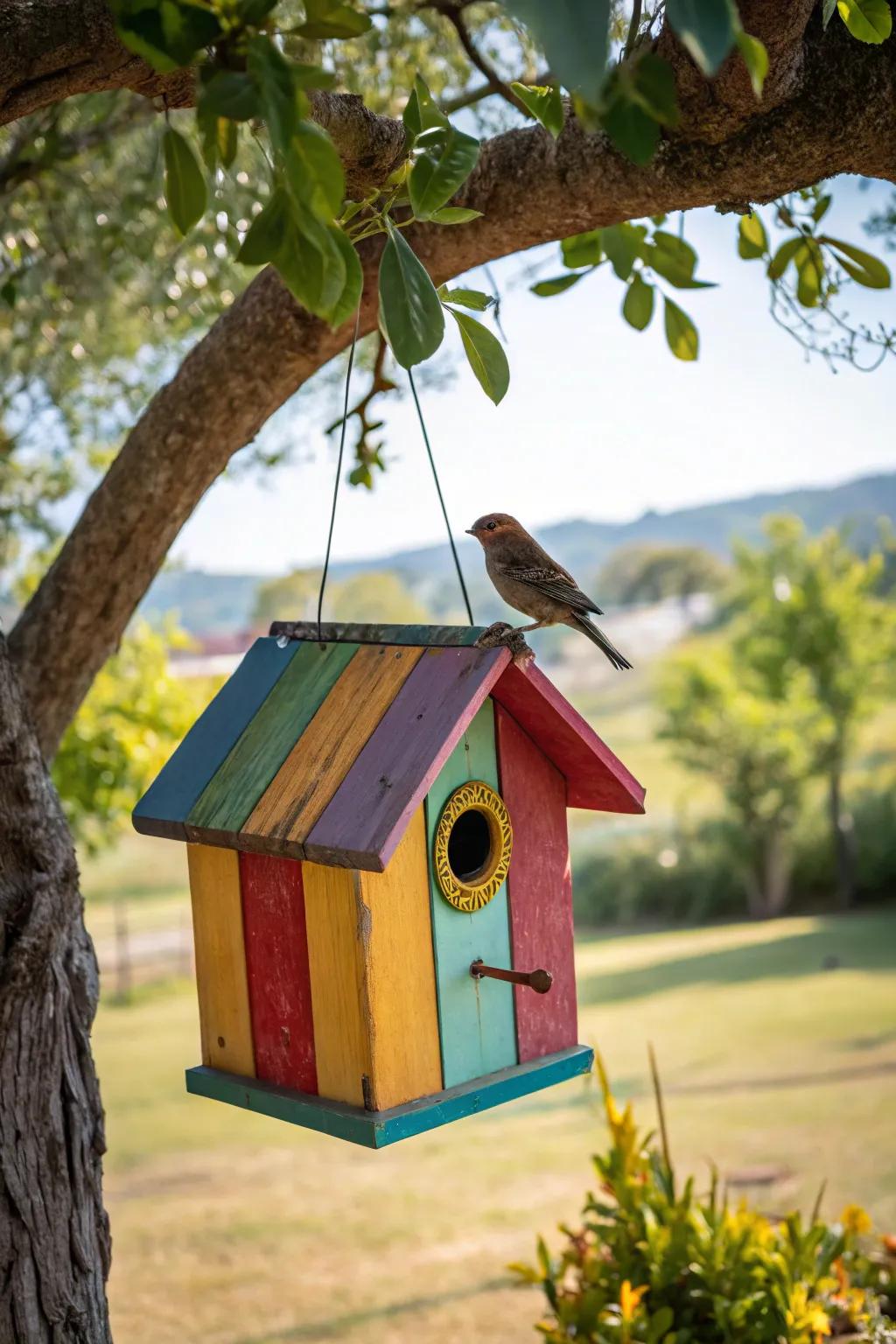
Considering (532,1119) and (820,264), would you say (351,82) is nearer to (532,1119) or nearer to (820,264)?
(820,264)

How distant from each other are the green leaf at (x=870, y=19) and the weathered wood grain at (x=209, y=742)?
1.23 metres

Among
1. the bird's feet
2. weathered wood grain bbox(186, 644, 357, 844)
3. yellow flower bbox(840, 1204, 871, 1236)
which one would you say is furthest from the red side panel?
yellow flower bbox(840, 1204, 871, 1236)

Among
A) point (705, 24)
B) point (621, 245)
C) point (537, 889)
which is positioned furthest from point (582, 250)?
point (705, 24)

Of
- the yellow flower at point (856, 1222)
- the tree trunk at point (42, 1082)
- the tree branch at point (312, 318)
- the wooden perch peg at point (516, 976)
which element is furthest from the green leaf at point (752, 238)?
the yellow flower at point (856, 1222)

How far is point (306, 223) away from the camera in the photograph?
1014 mm

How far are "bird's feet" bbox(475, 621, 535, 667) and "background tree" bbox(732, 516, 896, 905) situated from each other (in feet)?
44.6

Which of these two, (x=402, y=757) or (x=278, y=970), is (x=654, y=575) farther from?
(x=402, y=757)

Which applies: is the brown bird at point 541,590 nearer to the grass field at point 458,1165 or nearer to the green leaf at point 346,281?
the green leaf at point 346,281

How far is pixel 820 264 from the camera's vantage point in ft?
8.60

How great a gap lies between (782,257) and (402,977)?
1.59 metres

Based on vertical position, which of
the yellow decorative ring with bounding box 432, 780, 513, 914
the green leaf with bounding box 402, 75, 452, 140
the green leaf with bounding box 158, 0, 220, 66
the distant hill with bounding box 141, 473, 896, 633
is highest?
the distant hill with bounding box 141, 473, 896, 633

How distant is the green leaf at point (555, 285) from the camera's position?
99.7 inches

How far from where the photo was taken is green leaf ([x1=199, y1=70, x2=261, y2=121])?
947 mm

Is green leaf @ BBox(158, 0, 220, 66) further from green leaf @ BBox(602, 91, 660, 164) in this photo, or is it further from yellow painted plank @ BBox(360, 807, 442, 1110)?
yellow painted plank @ BBox(360, 807, 442, 1110)
